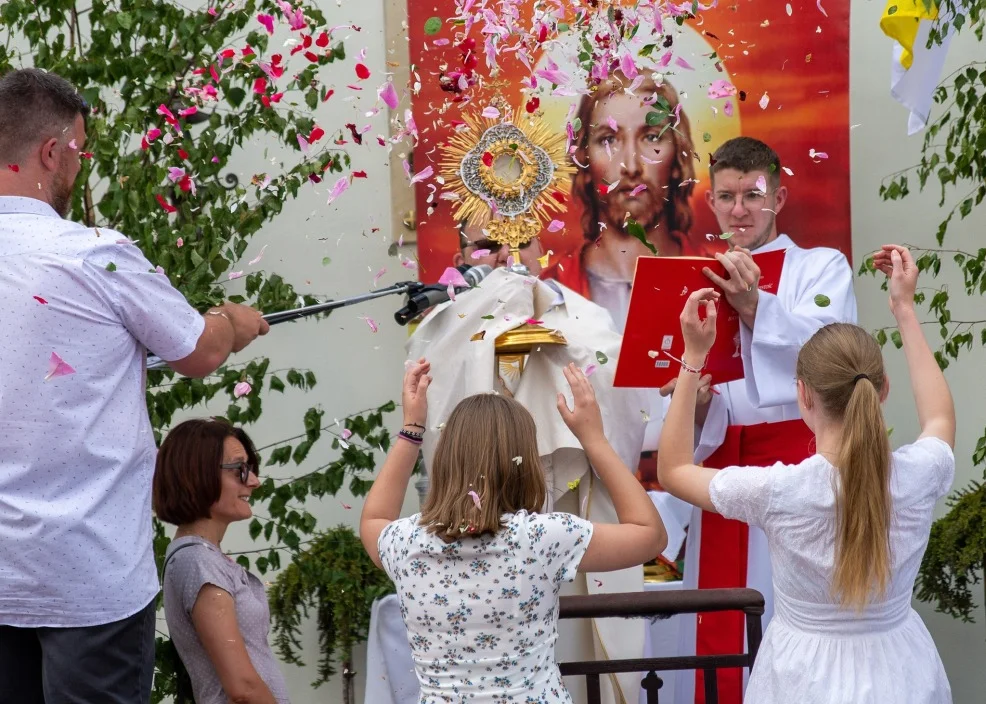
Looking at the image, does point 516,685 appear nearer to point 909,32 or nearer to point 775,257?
point 775,257

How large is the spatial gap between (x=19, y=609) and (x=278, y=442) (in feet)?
8.34

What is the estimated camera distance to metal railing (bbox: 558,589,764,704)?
297 centimetres

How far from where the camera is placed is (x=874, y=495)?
2588mm

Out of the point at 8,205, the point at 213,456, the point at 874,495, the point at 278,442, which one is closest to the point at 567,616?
the point at 874,495

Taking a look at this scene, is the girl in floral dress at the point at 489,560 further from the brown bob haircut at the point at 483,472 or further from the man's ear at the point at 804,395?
the man's ear at the point at 804,395

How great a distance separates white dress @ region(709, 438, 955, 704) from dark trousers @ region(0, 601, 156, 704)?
127 centimetres

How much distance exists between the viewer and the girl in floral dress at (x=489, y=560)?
254 centimetres

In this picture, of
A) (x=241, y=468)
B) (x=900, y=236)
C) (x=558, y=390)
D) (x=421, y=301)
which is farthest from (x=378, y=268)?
(x=900, y=236)

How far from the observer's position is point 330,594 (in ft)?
15.1

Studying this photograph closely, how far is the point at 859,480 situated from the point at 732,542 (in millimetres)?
1673

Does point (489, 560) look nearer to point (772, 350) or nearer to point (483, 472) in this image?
point (483, 472)

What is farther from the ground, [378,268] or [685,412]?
[378,268]

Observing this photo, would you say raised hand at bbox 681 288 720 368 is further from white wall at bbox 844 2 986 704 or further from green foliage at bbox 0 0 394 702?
white wall at bbox 844 2 986 704

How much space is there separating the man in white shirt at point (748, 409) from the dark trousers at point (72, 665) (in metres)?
1.90
